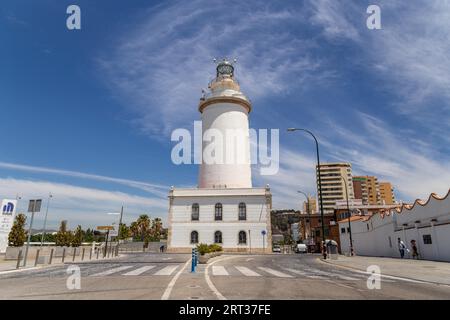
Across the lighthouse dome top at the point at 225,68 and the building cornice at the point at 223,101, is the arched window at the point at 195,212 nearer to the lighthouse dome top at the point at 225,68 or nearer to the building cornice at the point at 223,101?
the building cornice at the point at 223,101

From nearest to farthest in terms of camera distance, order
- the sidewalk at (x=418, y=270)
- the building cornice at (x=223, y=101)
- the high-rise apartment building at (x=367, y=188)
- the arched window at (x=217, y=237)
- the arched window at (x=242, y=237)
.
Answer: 1. the sidewalk at (x=418, y=270)
2. the arched window at (x=242, y=237)
3. the arched window at (x=217, y=237)
4. the building cornice at (x=223, y=101)
5. the high-rise apartment building at (x=367, y=188)

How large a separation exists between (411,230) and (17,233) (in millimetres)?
46296

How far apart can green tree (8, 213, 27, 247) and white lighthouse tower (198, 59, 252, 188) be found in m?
25.5

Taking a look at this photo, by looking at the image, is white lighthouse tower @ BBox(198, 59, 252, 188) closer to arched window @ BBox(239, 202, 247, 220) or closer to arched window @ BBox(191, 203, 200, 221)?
arched window @ BBox(239, 202, 247, 220)

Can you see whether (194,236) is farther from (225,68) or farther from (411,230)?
(225,68)

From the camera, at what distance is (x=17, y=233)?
138ft

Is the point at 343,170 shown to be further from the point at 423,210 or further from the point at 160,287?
the point at 160,287

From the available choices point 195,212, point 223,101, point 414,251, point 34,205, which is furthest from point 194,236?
point 34,205

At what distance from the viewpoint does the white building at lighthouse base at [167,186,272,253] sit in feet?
127

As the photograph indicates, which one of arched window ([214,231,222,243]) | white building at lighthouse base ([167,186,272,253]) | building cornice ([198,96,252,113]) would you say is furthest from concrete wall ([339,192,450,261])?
building cornice ([198,96,252,113])

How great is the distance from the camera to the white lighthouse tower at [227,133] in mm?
42281

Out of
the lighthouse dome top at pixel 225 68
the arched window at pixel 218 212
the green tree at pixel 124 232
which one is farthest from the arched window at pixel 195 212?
the green tree at pixel 124 232

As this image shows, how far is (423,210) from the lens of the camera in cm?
2067
